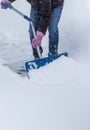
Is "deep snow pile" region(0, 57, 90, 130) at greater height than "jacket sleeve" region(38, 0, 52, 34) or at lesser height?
lesser

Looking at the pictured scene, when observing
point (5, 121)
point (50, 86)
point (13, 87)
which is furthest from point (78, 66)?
point (5, 121)

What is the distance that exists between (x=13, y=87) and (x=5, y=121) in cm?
73

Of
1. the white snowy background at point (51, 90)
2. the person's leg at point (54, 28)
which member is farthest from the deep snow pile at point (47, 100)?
the person's leg at point (54, 28)

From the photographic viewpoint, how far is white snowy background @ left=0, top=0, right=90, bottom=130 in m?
2.84

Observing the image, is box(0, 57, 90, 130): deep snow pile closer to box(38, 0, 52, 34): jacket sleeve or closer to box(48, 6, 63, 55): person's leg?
box(38, 0, 52, 34): jacket sleeve

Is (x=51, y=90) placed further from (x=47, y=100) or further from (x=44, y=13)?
(x=44, y=13)

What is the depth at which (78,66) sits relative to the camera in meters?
4.36

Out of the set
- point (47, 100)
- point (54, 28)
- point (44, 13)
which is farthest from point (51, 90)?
point (54, 28)

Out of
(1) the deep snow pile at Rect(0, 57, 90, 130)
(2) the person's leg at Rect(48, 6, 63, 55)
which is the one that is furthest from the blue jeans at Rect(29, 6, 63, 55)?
(1) the deep snow pile at Rect(0, 57, 90, 130)

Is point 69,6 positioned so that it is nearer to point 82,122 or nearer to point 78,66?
point 78,66

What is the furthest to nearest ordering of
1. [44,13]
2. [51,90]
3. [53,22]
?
[53,22], [44,13], [51,90]

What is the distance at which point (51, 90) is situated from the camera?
3.53m

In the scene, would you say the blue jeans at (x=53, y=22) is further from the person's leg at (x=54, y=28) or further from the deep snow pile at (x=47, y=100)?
the deep snow pile at (x=47, y=100)

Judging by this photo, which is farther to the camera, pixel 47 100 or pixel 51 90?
pixel 51 90
